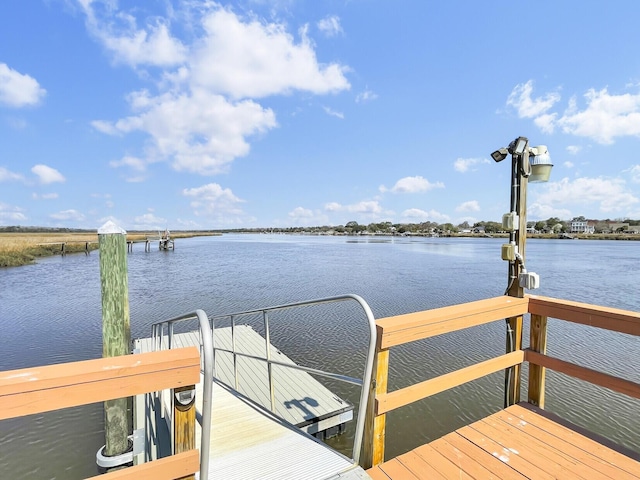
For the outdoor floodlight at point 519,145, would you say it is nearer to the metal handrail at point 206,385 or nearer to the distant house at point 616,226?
the metal handrail at point 206,385

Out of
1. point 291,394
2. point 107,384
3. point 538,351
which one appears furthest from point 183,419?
point 291,394

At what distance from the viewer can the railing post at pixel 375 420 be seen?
199 cm

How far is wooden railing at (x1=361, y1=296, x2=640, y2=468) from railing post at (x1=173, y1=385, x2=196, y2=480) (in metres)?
1.09

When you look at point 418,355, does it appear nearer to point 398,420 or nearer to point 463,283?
point 398,420

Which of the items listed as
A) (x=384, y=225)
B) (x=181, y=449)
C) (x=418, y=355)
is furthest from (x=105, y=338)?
(x=384, y=225)

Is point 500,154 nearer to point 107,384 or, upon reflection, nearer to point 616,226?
point 107,384

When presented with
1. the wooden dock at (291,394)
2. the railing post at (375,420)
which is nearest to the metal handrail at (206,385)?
the railing post at (375,420)

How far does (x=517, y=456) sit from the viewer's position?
2.19 m

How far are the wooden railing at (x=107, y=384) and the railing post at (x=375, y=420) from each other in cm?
107

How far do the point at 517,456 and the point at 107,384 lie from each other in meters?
2.53

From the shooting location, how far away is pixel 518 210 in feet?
12.2

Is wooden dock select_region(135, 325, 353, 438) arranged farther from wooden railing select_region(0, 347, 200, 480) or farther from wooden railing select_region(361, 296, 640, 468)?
wooden railing select_region(0, 347, 200, 480)

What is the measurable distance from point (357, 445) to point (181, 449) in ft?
3.59

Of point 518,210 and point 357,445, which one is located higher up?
point 518,210
